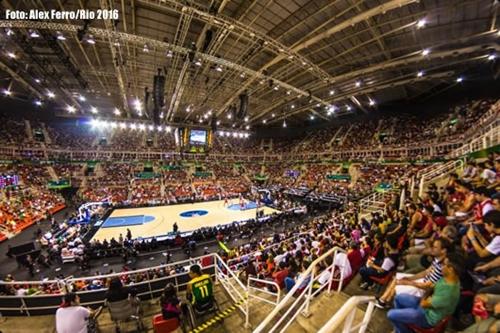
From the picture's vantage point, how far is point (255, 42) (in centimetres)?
1120

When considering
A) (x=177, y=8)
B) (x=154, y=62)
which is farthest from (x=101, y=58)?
(x=177, y=8)

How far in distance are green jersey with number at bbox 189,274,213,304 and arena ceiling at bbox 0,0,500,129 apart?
1018 cm

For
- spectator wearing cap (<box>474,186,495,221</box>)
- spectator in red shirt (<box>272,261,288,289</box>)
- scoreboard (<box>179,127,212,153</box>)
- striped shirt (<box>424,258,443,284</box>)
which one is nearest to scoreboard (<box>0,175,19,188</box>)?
scoreboard (<box>179,127,212,153</box>)

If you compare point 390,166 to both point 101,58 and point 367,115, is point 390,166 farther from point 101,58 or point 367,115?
point 101,58

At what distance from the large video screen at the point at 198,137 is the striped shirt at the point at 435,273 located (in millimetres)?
18196

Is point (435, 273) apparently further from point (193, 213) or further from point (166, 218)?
point (193, 213)

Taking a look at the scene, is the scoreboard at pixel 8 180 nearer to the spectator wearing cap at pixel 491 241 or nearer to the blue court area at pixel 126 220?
the blue court area at pixel 126 220

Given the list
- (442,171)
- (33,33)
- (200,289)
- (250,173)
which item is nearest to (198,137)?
(33,33)

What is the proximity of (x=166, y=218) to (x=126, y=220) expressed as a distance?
3226 millimetres

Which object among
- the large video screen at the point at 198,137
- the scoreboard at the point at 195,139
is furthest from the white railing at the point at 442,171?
the large video screen at the point at 198,137

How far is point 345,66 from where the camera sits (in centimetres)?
1538

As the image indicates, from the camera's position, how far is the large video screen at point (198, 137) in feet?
60.9

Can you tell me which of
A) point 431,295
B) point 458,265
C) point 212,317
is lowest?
point 212,317

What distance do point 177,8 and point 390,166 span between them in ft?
77.4
